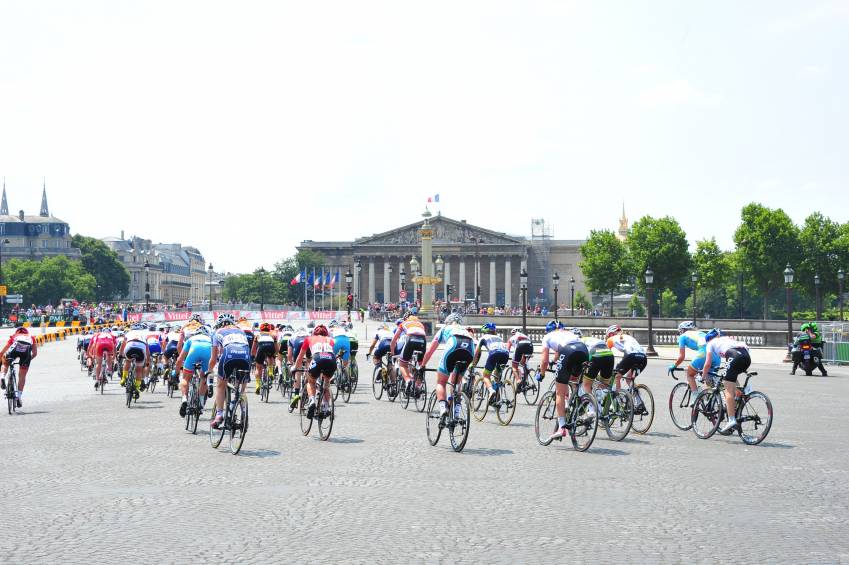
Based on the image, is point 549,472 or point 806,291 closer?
point 549,472

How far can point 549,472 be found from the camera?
1356cm

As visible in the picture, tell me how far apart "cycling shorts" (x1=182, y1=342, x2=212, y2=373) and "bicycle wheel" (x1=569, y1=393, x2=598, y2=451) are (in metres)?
6.64

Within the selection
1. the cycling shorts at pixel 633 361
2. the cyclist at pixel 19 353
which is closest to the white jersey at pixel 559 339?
the cycling shorts at pixel 633 361

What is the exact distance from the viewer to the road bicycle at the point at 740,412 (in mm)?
16547

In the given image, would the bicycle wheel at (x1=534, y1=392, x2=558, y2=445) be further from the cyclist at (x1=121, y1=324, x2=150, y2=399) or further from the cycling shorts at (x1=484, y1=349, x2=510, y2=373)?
the cyclist at (x1=121, y1=324, x2=150, y2=399)

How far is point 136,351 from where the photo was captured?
78.6 ft

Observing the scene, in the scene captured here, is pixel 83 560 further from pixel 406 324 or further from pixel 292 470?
pixel 406 324

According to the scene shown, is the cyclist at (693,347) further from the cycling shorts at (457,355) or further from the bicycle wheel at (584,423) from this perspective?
the cycling shorts at (457,355)

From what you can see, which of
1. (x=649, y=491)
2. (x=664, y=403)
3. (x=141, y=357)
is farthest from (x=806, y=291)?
(x=649, y=491)

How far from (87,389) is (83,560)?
2226 cm

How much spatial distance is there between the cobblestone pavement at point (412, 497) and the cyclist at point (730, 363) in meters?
0.48

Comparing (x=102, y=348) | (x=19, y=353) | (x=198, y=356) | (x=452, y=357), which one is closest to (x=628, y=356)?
(x=452, y=357)

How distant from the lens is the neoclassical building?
18625 centimetres

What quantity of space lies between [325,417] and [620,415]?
4.93m
